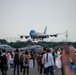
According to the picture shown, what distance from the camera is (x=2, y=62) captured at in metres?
18.2

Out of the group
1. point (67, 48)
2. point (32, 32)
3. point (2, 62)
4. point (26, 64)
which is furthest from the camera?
Result: point (32, 32)

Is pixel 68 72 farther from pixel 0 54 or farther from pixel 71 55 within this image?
pixel 0 54

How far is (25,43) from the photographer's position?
167 meters

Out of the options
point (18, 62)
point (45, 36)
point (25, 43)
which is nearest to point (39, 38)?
point (45, 36)

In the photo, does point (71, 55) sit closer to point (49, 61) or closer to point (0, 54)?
point (49, 61)

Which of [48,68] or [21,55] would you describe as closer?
[48,68]

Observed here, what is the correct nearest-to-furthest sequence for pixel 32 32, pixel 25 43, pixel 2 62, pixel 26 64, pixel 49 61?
1. pixel 49 61
2. pixel 2 62
3. pixel 26 64
4. pixel 32 32
5. pixel 25 43

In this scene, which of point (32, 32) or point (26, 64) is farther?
point (32, 32)

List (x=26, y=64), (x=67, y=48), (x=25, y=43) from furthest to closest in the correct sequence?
(x=25, y=43) → (x=26, y=64) → (x=67, y=48)

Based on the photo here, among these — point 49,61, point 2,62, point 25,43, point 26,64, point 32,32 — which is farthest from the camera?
point 25,43

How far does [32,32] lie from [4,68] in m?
93.2

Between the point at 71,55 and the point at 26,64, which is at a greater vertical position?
the point at 71,55

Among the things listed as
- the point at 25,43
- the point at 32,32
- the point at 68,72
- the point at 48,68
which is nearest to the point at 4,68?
the point at 48,68

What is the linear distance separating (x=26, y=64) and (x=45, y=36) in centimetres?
9582
